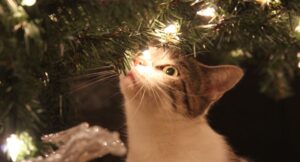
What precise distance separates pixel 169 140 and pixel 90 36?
0.39m

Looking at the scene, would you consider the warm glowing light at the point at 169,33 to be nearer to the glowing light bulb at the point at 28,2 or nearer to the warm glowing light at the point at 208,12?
the warm glowing light at the point at 208,12

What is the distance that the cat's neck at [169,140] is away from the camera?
98 centimetres

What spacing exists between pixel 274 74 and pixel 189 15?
589mm

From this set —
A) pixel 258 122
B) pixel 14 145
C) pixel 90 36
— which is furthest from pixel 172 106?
pixel 258 122

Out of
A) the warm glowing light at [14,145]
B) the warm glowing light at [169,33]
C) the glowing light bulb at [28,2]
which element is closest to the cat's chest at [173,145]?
the warm glowing light at [169,33]

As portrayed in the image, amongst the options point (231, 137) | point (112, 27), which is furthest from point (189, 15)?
point (231, 137)

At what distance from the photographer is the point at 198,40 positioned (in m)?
0.80

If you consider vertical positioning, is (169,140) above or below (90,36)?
below

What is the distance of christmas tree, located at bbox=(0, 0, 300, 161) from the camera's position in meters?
0.48

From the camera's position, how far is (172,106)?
1022mm

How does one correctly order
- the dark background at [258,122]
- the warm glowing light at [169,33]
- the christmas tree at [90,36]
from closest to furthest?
the christmas tree at [90,36], the warm glowing light at [169,33], the dark background at [258,122]

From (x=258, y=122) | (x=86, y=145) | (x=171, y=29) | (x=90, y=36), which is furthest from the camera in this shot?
(x=258, y=122)

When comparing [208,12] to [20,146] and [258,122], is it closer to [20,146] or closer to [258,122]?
[20,146]

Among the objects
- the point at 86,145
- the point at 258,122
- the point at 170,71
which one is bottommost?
the point at 258,122
